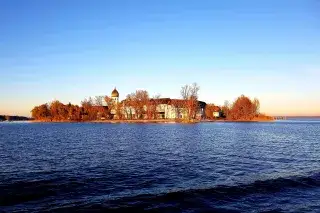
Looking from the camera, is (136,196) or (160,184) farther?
(160,184)

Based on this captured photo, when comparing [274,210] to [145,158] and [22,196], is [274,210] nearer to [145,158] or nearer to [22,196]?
[22,196]

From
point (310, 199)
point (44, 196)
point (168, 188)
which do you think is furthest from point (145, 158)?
point (310, 199)

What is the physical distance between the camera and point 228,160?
127 ft

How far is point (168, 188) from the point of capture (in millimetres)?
24234

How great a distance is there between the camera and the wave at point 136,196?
789 inches

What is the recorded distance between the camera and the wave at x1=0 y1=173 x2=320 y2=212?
20.0 metres

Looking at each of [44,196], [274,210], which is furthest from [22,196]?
Result: [274,210]

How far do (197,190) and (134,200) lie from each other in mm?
4953

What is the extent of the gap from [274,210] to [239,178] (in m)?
8.69

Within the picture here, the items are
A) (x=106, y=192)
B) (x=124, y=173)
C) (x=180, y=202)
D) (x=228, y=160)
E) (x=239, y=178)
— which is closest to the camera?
(x=180, y=202)

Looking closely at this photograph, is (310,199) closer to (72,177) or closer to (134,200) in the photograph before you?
(134,200)

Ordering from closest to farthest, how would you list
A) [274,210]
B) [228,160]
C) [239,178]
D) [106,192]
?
[274,210] → [106,192] → [239,178] → [228,160]

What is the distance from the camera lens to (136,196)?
21.9m

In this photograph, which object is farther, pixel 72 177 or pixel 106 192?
pixel 72 177
